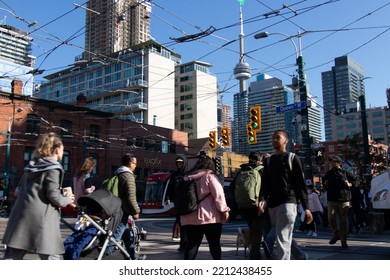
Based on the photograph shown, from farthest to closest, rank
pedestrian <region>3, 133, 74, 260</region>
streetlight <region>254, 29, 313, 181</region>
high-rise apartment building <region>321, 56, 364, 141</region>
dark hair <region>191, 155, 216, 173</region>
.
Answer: high-rise apartment building <region>321, 56, 364, 141</region> < streetlight <region>254, 29, 313, 181</region> < dark hair <region>191, 155, 216, 173</region> < pedestrian <region>3, 133, 74, 260</region>

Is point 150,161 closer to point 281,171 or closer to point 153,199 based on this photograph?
point 153,199

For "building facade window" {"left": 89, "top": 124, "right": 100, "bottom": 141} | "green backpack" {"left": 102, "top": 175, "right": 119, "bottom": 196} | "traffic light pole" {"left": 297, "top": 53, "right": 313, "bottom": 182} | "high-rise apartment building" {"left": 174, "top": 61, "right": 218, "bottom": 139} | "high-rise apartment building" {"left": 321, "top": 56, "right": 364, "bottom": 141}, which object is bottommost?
"green backpack" {"left": 102, "top": 175, "right": 119, "bottom": 196}

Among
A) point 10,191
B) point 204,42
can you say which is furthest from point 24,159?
point 204,42

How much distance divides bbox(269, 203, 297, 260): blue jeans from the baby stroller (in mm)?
2138

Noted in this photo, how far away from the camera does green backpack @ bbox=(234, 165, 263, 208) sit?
603cm

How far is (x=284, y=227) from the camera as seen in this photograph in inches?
205

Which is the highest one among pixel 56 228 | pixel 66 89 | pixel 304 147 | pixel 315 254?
pixel 66 89

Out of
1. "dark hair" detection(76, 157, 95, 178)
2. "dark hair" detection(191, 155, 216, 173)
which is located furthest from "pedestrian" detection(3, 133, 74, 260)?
"dark hair" detection(76, 157, 95, 178)

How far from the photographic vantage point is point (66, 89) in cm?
9862

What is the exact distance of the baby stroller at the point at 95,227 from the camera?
203 inches

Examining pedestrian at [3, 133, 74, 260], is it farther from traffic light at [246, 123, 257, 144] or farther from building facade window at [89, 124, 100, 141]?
building facade window at [89, 124, 100, 141]

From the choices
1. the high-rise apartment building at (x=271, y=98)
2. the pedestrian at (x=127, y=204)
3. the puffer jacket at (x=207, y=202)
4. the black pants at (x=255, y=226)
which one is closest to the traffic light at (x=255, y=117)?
the high-rise apartment building at (x=271, y=98)

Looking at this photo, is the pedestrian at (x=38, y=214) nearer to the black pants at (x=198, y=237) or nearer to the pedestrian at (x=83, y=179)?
the black pants at (x=198, y=237)

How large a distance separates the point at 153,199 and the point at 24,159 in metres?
17.5
